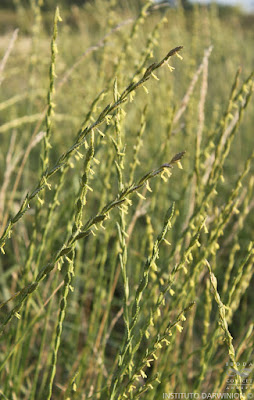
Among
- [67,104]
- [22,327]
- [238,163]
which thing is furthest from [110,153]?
[67,104]

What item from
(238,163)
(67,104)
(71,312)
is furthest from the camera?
(67,104)

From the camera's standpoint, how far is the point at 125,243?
1.87 ft

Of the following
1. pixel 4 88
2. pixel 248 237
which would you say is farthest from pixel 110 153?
pixel 4 88

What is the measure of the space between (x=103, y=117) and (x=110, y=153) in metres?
0.38

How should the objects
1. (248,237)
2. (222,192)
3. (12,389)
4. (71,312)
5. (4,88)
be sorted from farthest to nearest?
(4,88) → (222,192) → (248,237) → (71,312) → (12,389)

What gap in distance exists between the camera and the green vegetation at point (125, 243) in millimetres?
490

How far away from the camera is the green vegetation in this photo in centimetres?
49

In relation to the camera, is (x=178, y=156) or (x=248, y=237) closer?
(x=178, y=156)

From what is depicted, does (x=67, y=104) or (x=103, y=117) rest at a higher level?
(x=67, y=104)

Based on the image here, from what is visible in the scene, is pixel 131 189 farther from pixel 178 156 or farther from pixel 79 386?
pixel 79 386

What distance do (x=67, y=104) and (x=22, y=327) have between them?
229 centimetres

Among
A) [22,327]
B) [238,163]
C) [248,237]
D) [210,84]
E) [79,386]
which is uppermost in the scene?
[210,84]

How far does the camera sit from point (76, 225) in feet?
1.49

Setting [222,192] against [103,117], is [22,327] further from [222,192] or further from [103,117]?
[222,192]
